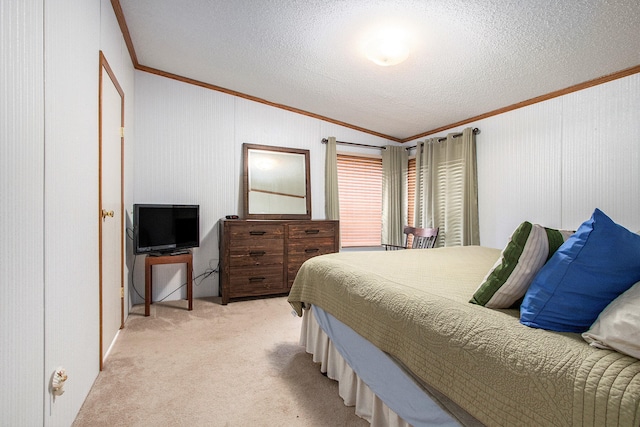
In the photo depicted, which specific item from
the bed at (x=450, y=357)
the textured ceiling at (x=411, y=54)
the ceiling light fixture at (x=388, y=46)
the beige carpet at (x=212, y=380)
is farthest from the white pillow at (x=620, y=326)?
the ceiling light fixture at (x=388, y=46)

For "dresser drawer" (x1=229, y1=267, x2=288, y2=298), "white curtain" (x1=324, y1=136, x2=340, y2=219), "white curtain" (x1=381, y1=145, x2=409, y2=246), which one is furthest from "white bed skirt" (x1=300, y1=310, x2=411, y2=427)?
"white curtain" (x1=381, y1=145, x2=409, y2=246)

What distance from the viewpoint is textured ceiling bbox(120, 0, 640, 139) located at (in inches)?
79.6

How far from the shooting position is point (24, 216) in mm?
1078

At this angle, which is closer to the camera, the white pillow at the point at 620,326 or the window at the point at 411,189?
the white pillow at the point at 620,326

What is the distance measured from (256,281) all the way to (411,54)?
2665mm

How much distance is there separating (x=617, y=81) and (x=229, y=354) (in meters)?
3.63

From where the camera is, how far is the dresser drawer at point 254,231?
344 centimetres

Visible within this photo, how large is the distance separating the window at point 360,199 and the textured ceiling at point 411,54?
1.05m

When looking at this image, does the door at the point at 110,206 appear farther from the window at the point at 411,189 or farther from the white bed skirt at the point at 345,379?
the window at the point at 411,189

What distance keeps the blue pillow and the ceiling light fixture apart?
75.1 inches

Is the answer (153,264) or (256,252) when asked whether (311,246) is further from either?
(153,264)

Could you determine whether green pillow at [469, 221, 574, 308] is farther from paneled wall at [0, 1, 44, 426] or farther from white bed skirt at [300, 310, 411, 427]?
paneled wall at [0, 1, 44, 426]

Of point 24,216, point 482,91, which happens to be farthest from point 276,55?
point 24,216

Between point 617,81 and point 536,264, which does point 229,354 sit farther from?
point 617,81
